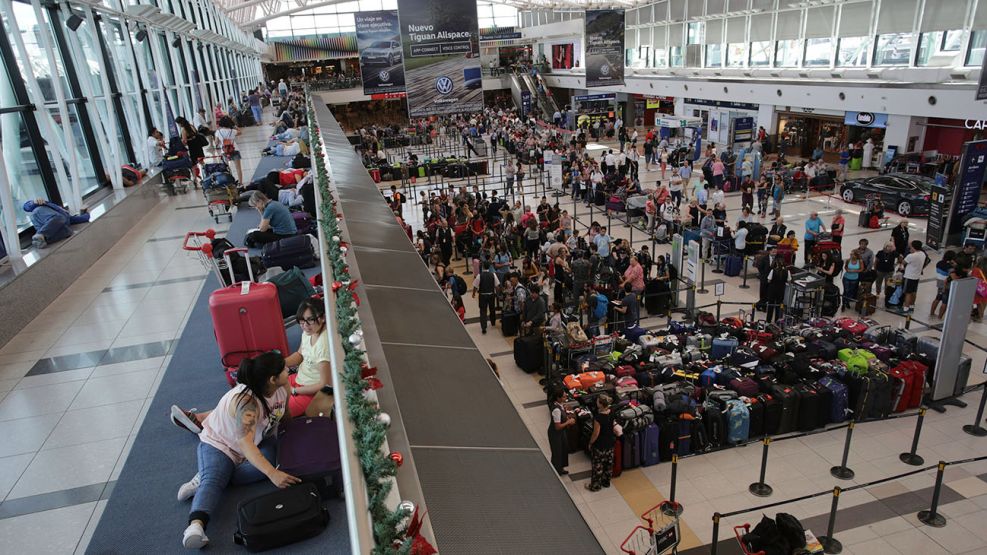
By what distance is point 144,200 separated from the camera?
13.3 meters

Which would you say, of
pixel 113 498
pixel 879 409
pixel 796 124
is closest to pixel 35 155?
pixel 113 498

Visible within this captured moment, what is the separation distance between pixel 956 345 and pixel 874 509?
3.44m

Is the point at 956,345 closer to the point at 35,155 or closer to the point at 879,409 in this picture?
the point at 879,409

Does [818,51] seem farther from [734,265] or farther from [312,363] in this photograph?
[312,363]

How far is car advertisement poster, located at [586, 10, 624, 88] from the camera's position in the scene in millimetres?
25875

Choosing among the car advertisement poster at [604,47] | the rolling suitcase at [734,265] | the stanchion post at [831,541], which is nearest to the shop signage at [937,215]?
the rolling suitcase at [734,265]

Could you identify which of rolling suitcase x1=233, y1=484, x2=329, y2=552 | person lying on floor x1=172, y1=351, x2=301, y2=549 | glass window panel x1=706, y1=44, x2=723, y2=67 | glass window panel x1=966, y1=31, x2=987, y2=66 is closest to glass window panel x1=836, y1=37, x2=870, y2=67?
glass window panel x1=966, y1=31, x2=987, y2=66

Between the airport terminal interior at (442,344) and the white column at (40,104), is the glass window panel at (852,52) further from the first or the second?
the white column at (40,104)

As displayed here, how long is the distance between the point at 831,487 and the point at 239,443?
7.06m

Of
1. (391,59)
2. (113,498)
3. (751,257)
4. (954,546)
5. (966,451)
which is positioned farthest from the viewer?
(391,59)

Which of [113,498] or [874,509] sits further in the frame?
[874,509]

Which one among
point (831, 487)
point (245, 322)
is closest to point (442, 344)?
point (245, 322)

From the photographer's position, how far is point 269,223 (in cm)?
838

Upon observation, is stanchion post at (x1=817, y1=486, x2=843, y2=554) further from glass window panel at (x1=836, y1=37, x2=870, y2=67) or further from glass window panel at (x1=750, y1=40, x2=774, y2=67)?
glass window panel at (x1=750, y1=40, x2=774, y2=67)
